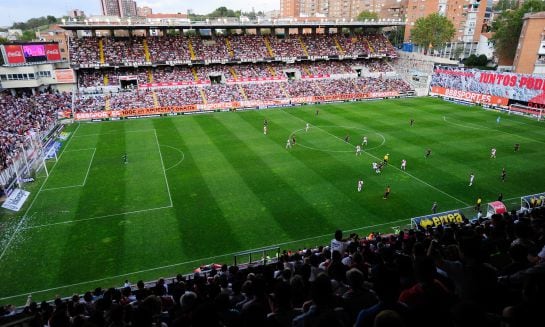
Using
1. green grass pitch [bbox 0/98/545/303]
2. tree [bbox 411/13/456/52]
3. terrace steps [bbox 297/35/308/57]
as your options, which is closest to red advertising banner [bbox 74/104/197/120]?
green grass pitch [bbox 0/98/545/303]

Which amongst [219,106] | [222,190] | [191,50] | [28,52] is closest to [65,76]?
[28,52]

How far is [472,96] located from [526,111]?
9.45 metres

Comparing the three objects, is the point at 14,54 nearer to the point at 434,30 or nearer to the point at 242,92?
the point at 242,92

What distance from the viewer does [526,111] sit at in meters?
49.8

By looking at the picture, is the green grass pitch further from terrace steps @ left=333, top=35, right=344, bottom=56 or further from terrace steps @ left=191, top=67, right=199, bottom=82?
terrace steps @ left=333, top=35, right=344, bottom=56

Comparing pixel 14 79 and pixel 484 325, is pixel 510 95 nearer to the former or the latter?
pixel 484 325

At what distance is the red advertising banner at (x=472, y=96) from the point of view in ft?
177

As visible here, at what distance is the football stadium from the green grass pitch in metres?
0.17

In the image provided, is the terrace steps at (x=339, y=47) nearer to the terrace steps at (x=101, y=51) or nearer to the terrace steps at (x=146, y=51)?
the terrace steps at (x=146, y=51)

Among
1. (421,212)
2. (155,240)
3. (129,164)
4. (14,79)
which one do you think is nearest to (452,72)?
(421,212)

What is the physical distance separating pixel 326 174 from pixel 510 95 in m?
38.8

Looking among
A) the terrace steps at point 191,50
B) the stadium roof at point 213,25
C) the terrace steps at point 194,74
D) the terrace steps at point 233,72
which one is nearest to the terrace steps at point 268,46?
the stadium roof at point 213,25

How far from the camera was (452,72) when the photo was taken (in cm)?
6119

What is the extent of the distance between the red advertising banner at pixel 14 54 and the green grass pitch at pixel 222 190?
18.7 meters
